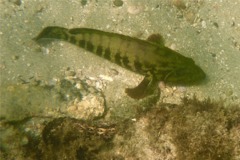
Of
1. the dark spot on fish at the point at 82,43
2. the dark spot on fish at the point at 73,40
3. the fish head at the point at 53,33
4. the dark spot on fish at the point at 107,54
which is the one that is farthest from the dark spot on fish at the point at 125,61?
the fish head at the point at 53,33

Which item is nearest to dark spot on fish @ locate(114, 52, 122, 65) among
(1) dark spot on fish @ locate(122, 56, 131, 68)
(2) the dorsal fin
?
(1) dark spot on fish @ locate(122, 56, 131, 68)

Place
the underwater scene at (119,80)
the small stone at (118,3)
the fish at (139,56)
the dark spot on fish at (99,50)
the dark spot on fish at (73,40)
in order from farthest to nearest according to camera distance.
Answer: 1. the small stone at (118,3)
2. the dark spot on fish at (73,40)
3. the dark spot on fish at (99,50)
4. the fish at (139,56)
5. the underwater scene at (119,80)

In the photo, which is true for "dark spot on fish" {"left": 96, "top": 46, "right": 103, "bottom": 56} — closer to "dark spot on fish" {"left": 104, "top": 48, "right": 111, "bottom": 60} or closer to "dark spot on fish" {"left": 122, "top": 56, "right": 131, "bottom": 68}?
"dark spot on fish" {"left": 104, "top": 48, "right": 111, "bottom": 60}

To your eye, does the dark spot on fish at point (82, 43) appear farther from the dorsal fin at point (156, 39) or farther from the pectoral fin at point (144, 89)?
the dorsal fin at point (156, 39)

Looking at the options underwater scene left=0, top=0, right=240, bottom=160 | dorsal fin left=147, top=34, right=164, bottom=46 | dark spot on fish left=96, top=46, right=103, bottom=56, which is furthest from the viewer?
dorsal fin left=147, top=34, right=164, bottom=46

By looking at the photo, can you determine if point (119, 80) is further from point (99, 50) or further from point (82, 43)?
point (82, 43)

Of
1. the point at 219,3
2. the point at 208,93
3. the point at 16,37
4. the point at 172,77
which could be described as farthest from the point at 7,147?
the point at 219,3

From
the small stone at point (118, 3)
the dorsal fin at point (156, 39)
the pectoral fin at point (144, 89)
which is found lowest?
the pectoral fin at point (144, 89)
